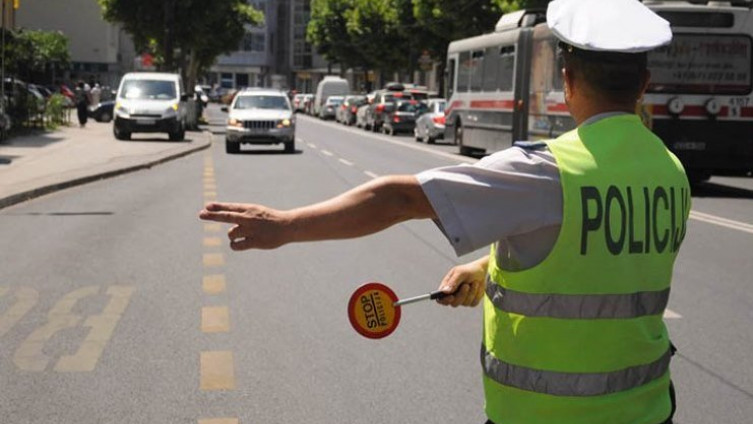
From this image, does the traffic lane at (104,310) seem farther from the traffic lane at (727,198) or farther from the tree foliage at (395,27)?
the tree foliage at (395,27)

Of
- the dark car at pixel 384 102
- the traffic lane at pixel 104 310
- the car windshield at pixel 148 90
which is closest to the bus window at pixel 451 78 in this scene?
the car windshield at pixel 148 90

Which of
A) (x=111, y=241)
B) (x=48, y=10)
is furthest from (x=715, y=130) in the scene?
(x=48, y=10)

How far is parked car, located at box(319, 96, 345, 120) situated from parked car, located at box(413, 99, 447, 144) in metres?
34.4

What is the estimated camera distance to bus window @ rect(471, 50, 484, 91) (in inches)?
1180

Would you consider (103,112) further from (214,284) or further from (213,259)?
(214,284)

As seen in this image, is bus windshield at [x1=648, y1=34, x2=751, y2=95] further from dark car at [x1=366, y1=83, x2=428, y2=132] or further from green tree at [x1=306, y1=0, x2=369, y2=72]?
green tree at [x1=306, y1=0, x2=369, y2=72]

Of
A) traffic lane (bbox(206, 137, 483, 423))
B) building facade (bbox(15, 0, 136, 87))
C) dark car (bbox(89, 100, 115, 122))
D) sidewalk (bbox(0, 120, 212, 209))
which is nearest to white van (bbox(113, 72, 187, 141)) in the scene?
sidewalk (bbox(0, 120, 212, 209))

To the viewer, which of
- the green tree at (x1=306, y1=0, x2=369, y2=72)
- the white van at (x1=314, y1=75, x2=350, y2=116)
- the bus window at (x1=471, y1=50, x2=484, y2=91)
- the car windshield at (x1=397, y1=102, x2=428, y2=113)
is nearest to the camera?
the bus window at (x1=471, y1=50, x2=484, y2=91)

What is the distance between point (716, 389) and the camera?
644 cm

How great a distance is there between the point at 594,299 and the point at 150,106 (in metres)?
35.6

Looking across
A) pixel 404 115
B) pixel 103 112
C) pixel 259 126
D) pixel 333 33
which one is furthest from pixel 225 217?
pixel 333 33

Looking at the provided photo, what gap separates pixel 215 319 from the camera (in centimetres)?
810

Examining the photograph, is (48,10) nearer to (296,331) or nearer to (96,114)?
(96,114)

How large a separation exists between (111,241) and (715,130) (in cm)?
1196
